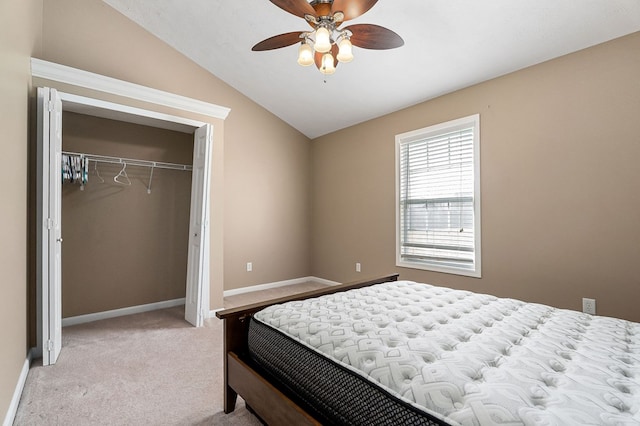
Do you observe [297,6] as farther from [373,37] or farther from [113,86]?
[113,86]

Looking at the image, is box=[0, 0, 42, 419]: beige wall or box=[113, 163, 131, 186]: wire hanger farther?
box=[113, 163, 131, 186]: wire hanger

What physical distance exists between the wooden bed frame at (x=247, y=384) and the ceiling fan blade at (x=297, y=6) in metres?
1.80

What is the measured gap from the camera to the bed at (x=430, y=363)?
2.88 ft

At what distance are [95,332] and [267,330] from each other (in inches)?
96.4

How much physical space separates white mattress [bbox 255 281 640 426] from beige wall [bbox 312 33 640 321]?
125 cm

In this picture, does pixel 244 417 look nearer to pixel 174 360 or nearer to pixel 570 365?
pixel 174 360

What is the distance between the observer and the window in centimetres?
336

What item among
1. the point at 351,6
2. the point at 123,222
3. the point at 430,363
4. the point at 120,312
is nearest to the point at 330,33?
the point at 351,6

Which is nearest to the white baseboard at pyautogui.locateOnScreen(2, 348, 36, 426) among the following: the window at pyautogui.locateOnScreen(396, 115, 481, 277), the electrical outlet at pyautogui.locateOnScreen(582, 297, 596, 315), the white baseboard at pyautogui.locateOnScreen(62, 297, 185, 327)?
the white baseboard at pyautogui.locateOnScreen(62, 297, 185, 327)

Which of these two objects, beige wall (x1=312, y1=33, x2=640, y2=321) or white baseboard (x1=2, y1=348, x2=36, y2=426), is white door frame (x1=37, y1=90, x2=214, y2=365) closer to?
white baseboard (x1=2, y1=348, x2=36, y2=426)

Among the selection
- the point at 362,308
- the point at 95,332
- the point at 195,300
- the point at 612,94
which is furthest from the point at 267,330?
the point at 612,94

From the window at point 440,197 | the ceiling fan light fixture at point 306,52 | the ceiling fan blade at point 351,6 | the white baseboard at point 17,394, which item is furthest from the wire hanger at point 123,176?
the window at point 440,197

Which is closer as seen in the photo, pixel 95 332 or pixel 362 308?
pixel 362 308

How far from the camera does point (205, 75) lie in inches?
164
